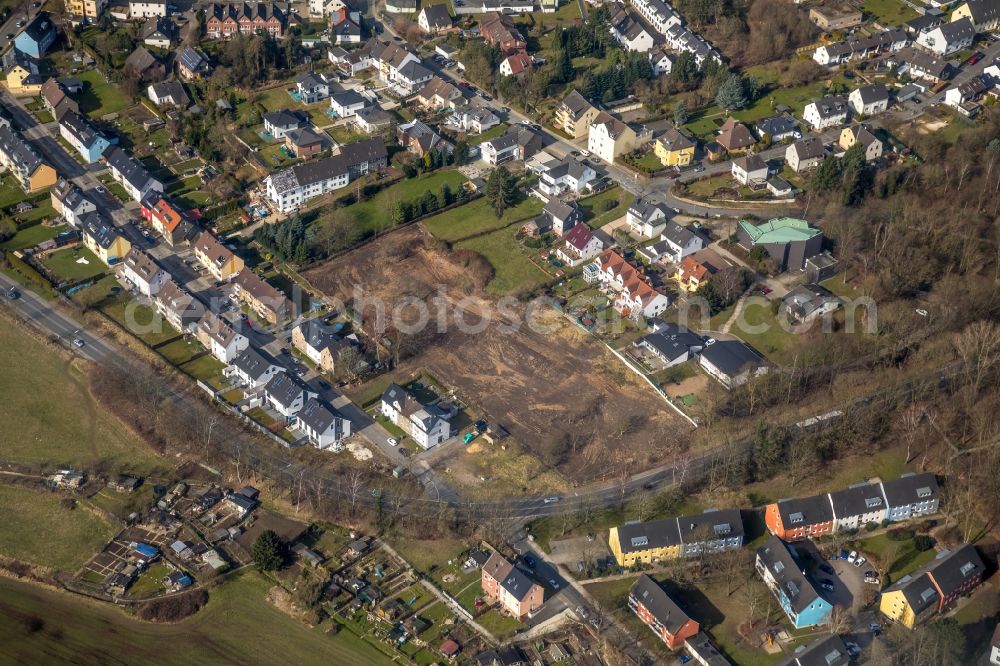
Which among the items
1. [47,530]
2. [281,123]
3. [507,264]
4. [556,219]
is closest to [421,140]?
[281,123]

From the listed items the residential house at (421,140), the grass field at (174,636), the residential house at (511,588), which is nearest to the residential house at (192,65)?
the residential house at (421,140)

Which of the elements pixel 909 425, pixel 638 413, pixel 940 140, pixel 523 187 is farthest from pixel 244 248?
pixel 940 140

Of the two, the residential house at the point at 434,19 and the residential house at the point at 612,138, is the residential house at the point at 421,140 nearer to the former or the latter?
the residential house at the point at 612,138

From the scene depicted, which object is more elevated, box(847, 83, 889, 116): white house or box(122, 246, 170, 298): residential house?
box(122, 246, 170, 298): residential house

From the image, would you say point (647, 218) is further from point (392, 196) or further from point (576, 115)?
point (392, 196)

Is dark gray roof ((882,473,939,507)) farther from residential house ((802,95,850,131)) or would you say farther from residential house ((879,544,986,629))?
residential house ((802,95,850,131))

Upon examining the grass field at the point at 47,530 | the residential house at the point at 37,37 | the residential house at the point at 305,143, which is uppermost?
the residential house at the point at 37,37

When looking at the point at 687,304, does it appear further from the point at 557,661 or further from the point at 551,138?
the point at 557,661

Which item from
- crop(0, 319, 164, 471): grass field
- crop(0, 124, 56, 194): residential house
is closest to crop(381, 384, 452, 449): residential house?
crop(0, 319, 164, 471): grass field
